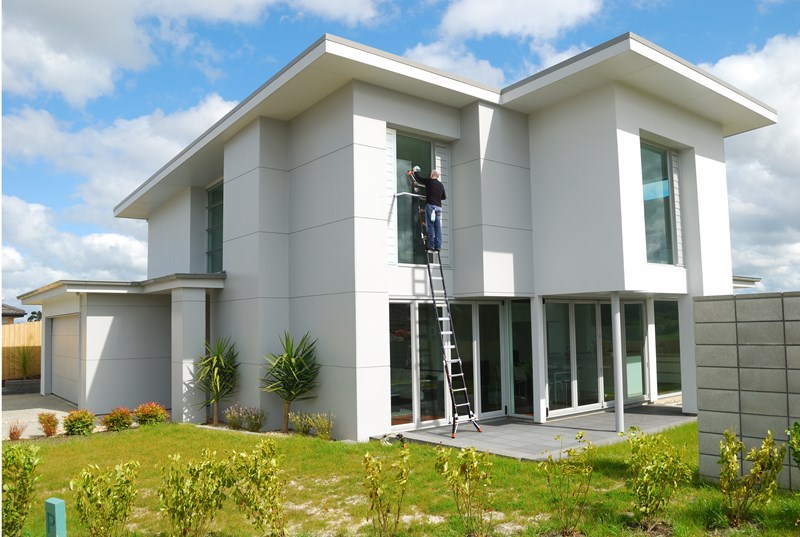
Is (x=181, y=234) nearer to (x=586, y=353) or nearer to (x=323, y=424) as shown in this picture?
(x=323, y=424)

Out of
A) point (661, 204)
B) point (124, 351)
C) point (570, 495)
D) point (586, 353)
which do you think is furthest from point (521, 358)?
point (124, 351)

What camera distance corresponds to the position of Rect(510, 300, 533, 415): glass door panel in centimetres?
1254

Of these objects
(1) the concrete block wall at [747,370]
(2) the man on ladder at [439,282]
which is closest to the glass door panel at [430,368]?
(2) the man on ladder at [439,282]

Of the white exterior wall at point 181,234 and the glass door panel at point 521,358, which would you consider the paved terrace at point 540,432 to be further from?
the white exterior wall at point 181,234

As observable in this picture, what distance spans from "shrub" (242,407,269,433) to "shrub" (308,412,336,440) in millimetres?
1292

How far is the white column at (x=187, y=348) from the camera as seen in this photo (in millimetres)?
12781

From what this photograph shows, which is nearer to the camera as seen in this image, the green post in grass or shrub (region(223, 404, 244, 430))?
the green post in grass

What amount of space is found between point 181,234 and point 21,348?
9.47 meters

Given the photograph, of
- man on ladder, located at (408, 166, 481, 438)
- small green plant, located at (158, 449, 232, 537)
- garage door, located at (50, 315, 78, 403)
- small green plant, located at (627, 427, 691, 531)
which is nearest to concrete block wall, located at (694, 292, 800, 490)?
small green plant, located at (627, 427, 691, 531)

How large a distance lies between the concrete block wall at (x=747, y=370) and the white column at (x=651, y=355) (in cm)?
776

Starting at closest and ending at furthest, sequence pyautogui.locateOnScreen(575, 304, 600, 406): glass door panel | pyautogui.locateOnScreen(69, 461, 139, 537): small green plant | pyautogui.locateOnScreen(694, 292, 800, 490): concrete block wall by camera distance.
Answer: pyautogui.locateOnScreen(69, 461, 139, 537): small green plant, pyautogui.locateOnScreen(694, 292, 800, 490): concrete block wall, pyautogui.locateOnScreen(575, 304, 600, 406): glass door panel

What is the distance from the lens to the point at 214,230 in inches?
677

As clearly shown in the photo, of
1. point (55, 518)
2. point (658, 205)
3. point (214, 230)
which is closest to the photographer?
point (55, 518)

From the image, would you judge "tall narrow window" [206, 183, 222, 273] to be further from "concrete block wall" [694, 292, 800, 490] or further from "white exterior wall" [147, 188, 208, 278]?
"concrete block wall" [694, 292, 800, 490]
